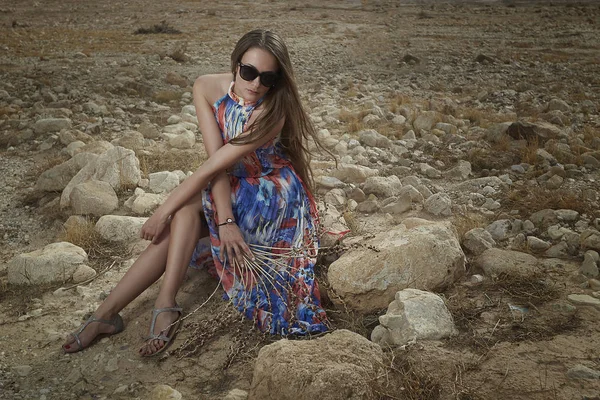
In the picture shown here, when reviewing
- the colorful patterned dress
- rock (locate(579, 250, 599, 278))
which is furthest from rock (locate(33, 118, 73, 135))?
rock (locate(579, 250, 599, 278))

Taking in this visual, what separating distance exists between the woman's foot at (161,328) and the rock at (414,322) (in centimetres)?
93

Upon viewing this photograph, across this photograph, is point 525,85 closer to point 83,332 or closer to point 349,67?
point 349,67

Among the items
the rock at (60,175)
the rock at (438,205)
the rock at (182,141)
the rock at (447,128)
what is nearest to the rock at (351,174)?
the rock at (438,205)

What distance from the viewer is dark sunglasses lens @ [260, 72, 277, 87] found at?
2.83 m

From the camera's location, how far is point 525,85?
27.6 feet

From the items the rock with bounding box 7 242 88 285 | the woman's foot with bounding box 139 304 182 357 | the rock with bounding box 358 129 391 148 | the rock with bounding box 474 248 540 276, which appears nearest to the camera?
the woman's foot with bounding box 139 304 182 357

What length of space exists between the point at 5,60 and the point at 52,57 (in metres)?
0.70

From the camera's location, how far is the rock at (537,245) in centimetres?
349

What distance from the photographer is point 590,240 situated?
338 cm

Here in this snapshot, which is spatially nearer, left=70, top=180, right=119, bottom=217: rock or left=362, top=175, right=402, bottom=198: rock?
left=70, top=180, right=119, bottom=217: rock

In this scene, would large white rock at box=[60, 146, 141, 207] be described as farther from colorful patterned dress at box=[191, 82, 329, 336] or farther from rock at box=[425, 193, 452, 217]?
rock at box=[425, 193, 452, 217]

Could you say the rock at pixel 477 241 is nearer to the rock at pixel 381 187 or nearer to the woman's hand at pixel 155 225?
the rock at pixel 381 187

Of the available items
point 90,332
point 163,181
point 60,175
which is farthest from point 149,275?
point 60,175

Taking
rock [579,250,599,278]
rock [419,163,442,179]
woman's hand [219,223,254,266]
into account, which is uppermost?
woman's hand [219,223,254,266]
